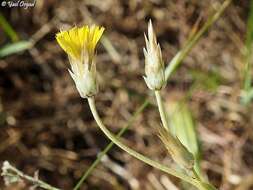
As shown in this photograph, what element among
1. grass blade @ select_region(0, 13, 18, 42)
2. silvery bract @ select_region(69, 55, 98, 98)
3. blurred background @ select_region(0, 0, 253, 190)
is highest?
grass blade @ select_region(0, 13, 18, 42)

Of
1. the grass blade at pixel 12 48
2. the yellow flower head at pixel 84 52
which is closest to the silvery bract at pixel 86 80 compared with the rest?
the yellow flower head at pixel 84 52

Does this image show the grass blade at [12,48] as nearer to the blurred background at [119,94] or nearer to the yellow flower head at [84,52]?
the blurred background at [119,94]

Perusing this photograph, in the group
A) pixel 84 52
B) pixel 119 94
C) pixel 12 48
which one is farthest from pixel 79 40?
pixel 119 94

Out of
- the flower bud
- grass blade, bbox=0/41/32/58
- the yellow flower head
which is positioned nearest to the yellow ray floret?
the yellow flower head

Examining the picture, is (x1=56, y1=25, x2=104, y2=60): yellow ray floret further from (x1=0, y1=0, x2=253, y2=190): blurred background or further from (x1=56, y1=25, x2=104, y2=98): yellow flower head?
(x1=0, y1=0, x2=253, y2=190): blurred background

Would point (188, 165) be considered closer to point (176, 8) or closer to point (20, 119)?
point (20, 119)

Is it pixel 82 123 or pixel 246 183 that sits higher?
pixel 82 123

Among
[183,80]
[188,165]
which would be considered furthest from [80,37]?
[183,80]
